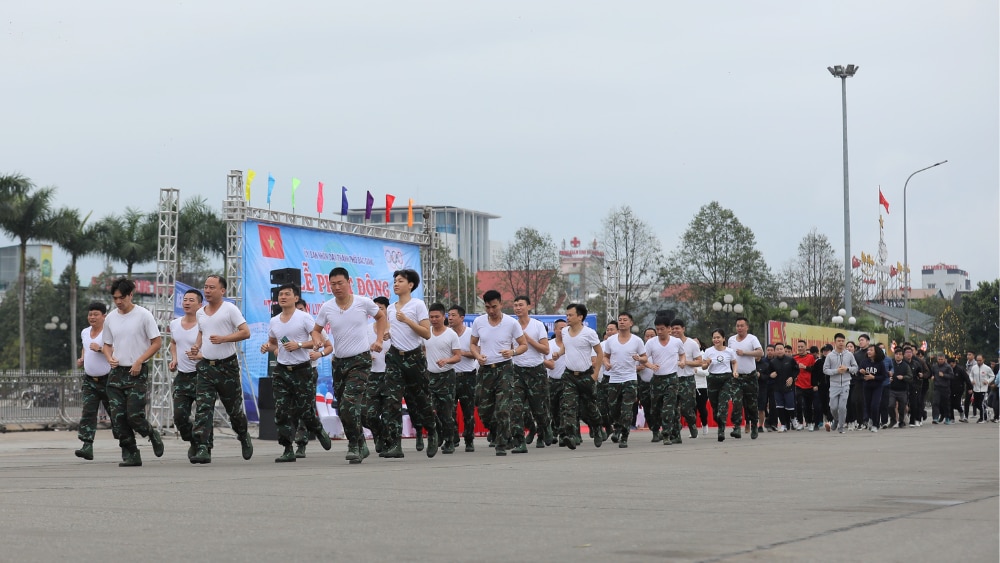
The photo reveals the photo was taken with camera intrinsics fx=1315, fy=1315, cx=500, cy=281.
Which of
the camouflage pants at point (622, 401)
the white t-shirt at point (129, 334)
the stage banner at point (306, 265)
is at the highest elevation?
the stage banner at point (306, 265)

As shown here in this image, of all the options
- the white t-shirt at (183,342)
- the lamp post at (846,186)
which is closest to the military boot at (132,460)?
the white t-shirt at (183,342)

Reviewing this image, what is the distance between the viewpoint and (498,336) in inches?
603

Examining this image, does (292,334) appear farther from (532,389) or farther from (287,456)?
(532,389)

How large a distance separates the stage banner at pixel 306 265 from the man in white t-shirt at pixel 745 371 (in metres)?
7.87

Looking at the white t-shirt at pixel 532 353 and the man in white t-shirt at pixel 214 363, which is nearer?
the man in white t-shirt at pixel 214 363

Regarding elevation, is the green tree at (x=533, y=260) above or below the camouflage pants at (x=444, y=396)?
above

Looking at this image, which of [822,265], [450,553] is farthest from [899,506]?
[822,265]

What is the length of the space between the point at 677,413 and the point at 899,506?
10.8 meters

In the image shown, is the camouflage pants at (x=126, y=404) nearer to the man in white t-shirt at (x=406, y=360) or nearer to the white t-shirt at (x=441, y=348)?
the man in white t-shirt at (x=406, y=360)

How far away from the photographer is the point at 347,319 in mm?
13344

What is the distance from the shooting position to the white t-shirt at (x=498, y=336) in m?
15.3

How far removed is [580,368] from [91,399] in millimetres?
6725

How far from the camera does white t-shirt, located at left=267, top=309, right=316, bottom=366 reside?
13742mm

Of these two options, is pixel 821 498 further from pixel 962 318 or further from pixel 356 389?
pixel 962 318
